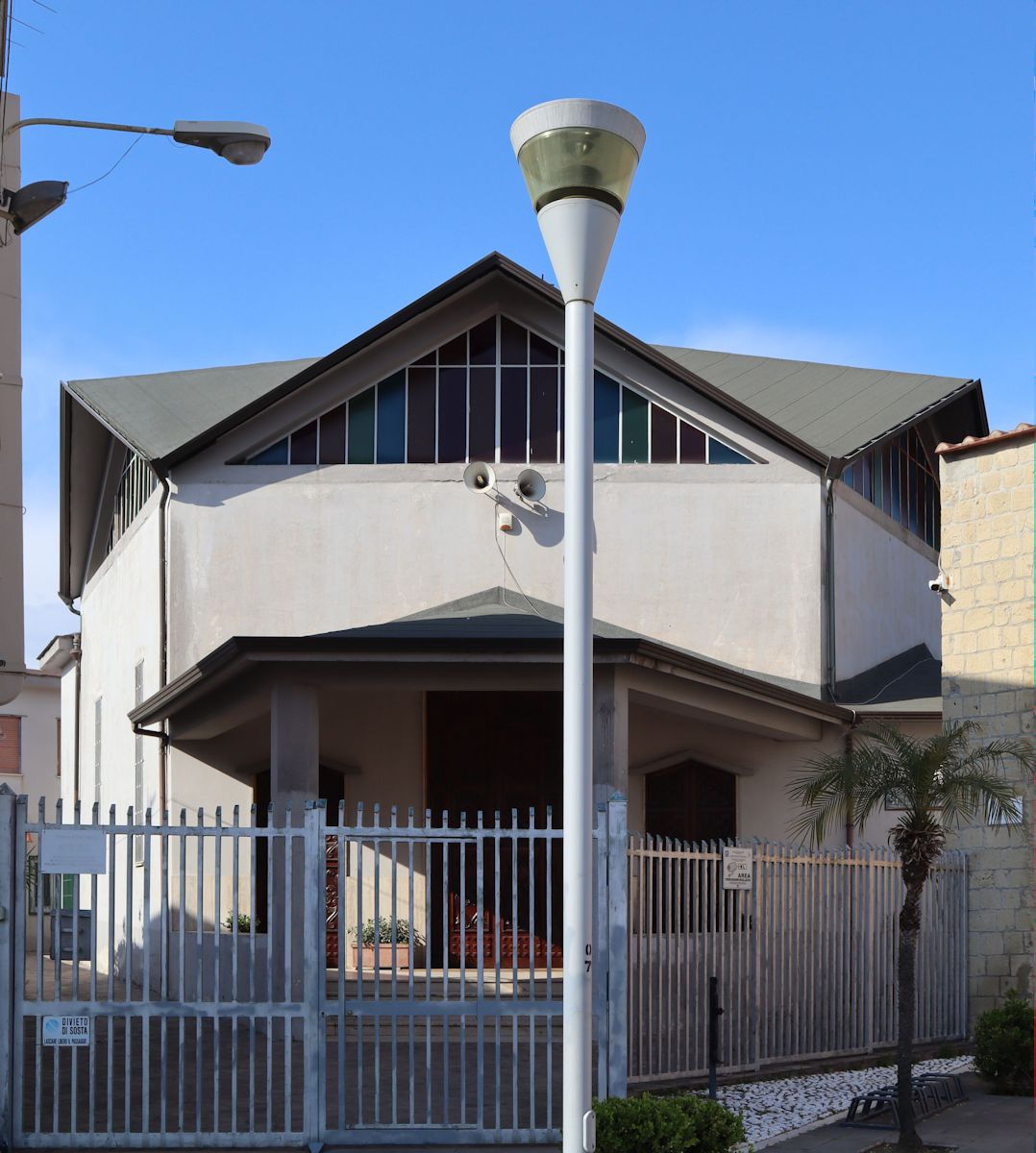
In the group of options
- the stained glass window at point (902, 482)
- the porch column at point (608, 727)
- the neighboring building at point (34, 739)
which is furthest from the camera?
the neighboring building at point (34, 739)

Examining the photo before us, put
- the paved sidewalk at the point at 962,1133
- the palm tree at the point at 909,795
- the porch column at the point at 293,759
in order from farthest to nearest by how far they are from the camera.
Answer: the porch column at the point at 293,759 < the palm tree at the point at 909,795 < the paved sidewalk at the point at 962,1133

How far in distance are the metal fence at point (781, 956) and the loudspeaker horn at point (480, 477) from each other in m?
6.73

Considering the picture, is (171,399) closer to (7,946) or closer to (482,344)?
(482,344)

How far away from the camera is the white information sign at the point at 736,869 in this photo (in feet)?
40.9

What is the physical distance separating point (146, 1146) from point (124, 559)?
45.5 feet

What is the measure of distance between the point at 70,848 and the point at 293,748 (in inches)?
209

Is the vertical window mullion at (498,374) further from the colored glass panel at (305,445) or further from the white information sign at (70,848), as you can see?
the white information sign at (70,848)

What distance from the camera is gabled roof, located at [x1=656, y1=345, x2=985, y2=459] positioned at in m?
20.9

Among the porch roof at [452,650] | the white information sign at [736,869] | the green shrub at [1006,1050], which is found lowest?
the green shrub at [1006,1050]

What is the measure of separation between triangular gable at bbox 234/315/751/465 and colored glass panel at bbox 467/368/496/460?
0.01m

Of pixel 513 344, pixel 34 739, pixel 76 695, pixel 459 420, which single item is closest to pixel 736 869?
pixel 459 420

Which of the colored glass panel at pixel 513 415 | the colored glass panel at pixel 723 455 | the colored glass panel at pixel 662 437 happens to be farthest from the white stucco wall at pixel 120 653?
the colored glass panel at pixel 723 455

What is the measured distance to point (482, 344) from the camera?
19594 mm

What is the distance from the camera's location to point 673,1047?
12273 mm
